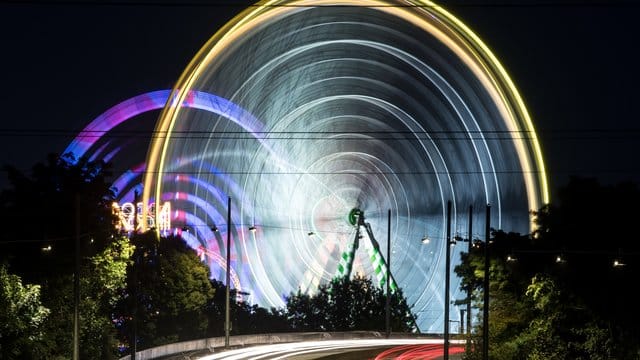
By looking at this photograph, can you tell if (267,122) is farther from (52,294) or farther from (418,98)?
(52,294)

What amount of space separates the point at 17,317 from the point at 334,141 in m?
26.9

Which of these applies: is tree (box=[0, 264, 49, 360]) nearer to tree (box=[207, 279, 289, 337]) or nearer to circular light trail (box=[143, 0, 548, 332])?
circular light trail (box=[143, 0, 548, 332])

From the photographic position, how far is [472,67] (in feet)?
135

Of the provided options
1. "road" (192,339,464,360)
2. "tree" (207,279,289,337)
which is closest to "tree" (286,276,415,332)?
"tree" (207,279,289,337)

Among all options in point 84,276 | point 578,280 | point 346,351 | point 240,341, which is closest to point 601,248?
point 578,280

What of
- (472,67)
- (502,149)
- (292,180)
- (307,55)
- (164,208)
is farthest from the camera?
(164,208)

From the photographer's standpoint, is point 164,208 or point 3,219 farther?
point 164,208

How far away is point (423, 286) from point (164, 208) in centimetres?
1464

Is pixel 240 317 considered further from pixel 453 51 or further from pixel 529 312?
pixel 529 312

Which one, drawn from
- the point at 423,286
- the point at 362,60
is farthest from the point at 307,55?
the point at 423,286

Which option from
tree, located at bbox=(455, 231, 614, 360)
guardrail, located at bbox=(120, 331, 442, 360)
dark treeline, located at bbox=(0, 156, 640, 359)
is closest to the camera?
dark treeline, located at bbox=(0, 156, 640, 359)

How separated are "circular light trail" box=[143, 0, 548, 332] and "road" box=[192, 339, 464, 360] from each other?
5767mm

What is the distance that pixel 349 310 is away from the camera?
203 ft

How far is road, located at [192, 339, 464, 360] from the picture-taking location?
124 ft
